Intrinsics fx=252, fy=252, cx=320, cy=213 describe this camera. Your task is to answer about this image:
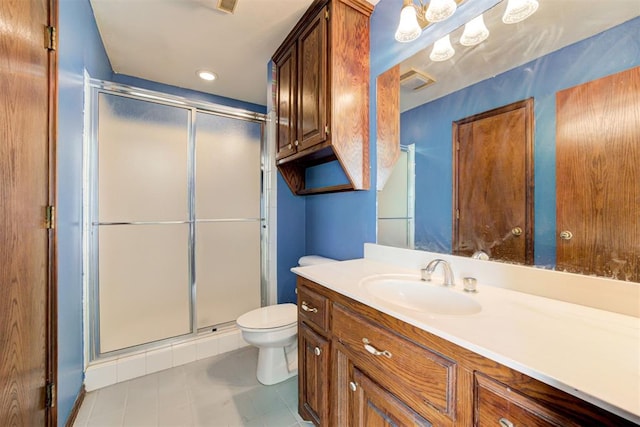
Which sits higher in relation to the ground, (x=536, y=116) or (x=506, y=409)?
(x=536, y=116)

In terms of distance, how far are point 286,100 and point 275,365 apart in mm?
1889

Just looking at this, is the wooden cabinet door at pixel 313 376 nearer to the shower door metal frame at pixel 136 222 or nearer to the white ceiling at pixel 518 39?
the shower door metal frame at pixel 136 222

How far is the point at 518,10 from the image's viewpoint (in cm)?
96

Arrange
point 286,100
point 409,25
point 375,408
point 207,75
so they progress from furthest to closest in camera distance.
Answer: point 207,75 → point 286,100 → point 409,25 → point 375,408

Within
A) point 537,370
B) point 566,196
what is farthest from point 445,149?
point 537,370

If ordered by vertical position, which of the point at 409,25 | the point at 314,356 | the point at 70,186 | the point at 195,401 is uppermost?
the point at 409,25

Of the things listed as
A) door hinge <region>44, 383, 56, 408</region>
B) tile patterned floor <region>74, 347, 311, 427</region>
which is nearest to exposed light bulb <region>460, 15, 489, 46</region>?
tile patterned floor <region>74, 347, 311, 427</region>

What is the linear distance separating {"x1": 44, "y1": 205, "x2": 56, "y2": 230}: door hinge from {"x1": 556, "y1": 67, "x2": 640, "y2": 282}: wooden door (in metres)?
1.98

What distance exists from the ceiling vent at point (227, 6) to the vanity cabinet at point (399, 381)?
1678 mm

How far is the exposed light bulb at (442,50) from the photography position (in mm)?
1192

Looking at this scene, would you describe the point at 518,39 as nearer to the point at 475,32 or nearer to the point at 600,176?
the point at 475,32

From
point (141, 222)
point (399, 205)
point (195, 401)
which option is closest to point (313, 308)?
point (399, 205)

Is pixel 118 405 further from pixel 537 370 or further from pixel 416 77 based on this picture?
Result: pixel 416 77

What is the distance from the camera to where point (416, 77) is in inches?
52.7
